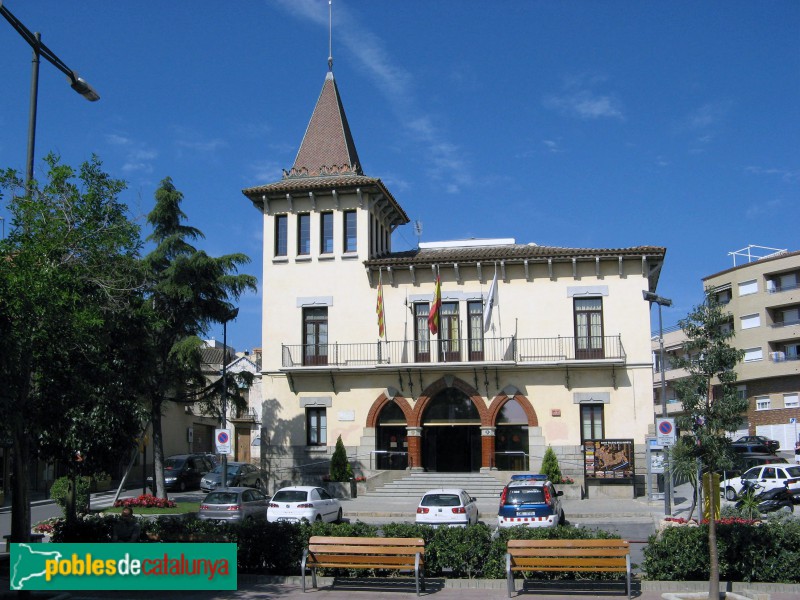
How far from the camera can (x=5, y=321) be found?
11750 mm

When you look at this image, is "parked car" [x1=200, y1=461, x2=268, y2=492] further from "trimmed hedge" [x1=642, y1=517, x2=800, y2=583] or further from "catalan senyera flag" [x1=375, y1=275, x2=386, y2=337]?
"trimmed hedge" [x1=642, y1=517, x2=800, y2=583]

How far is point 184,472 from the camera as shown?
38844mm

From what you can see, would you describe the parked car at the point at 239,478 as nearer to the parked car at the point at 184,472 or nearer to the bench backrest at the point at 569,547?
the parked car at the point at 184,472

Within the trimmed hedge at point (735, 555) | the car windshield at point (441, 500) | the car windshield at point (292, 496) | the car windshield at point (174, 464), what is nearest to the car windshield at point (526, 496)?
the car windshield at point (441, 500)

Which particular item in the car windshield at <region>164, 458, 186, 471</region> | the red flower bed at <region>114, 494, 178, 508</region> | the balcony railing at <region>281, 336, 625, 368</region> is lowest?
the red flower bed at <region>114, 494, 178, 508</region>

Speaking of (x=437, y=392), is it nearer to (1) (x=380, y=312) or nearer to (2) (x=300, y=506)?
(1) (x=380, y=312)

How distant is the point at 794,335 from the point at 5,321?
173ft

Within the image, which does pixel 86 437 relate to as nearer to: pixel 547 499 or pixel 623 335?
pixel 547 499

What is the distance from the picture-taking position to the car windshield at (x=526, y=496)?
20938mm

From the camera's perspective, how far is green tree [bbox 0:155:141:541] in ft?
40.0

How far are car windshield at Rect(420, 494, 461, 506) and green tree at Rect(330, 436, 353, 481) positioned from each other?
1062cm

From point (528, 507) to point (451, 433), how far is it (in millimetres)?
14078

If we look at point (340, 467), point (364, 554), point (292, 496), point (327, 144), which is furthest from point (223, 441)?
point (327, 144)

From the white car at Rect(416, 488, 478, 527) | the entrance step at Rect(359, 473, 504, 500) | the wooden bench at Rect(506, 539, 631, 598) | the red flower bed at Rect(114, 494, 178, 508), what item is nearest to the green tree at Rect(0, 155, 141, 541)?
the wooden bench at Rect(506, 539, 631, 598)
